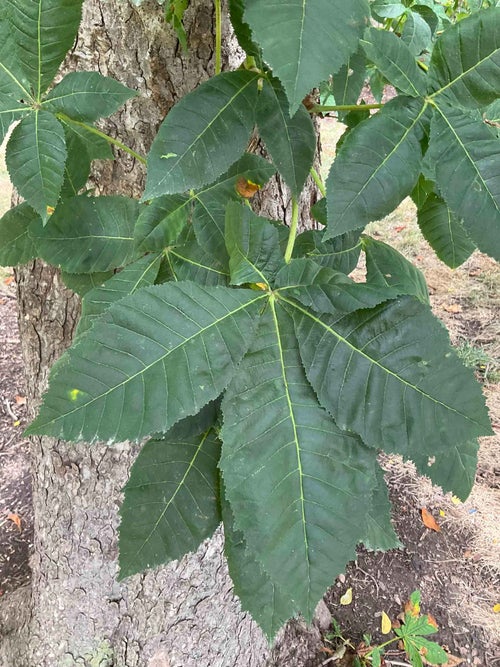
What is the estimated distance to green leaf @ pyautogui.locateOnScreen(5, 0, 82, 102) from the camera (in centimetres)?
74

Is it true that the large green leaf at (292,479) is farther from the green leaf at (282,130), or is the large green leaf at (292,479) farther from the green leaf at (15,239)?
the green leaf at (15,239)

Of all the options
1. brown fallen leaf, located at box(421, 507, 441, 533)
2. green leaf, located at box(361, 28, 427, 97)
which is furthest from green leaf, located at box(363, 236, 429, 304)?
brown fallen leaf, located at box(421, 507, 441, 533)

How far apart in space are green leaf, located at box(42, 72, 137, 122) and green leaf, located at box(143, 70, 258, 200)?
9 cm

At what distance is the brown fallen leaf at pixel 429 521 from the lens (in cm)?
230

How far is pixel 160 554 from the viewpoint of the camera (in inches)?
31.9

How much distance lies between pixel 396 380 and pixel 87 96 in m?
0.55

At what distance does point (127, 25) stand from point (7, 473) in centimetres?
202

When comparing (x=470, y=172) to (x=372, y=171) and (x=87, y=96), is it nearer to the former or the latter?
(x=372, y=171)

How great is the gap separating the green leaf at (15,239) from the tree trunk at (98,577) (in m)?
0.23

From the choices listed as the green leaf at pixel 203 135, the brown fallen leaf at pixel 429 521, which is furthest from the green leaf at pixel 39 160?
the brown fallen leaf at pixel 429 521

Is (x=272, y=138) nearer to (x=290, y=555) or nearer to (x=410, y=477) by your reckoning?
(x=290, y=555)

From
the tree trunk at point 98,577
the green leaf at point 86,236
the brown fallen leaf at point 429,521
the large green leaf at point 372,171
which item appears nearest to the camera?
the large green leaf at point 372,171

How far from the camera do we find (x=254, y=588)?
797 mm

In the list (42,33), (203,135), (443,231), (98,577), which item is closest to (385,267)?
(443,231)
